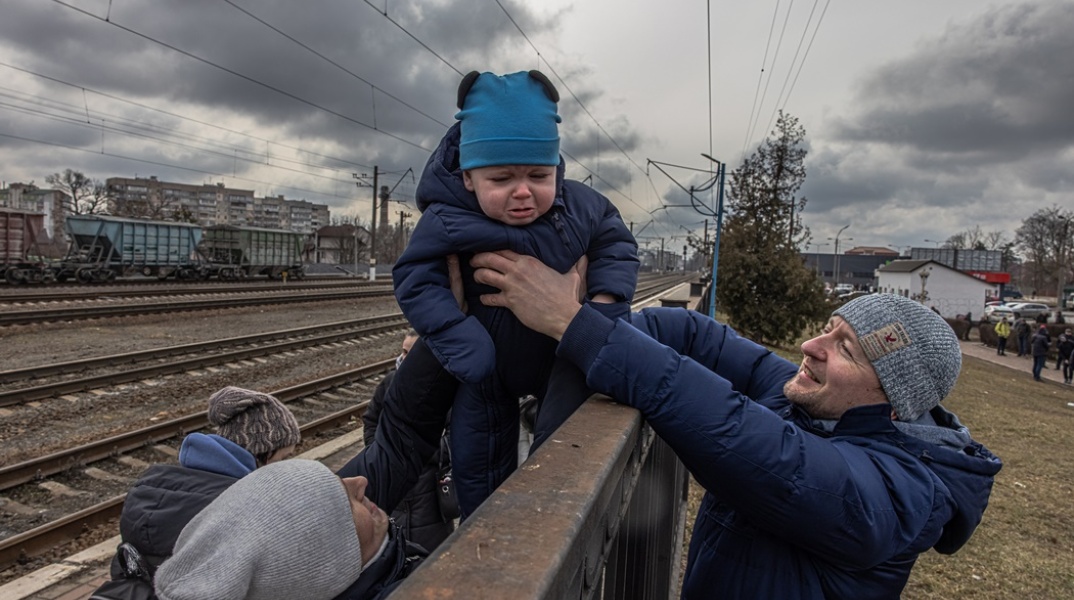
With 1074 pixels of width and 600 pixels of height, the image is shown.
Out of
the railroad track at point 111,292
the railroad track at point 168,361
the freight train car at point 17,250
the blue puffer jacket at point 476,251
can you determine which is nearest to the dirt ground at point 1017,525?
the blue puffer jacket at point 476,251

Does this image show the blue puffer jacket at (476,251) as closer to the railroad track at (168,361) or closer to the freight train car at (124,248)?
the railroad track at (168,361)

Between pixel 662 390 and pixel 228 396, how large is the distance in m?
2.00

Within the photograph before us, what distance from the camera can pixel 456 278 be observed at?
5.55ft

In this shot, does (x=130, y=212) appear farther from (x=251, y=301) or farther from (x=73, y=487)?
(x=73, y=487)

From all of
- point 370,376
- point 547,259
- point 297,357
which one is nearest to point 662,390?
point 547,259

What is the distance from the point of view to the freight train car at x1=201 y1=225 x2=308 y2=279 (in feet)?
102

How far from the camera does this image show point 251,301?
1906 centimetres

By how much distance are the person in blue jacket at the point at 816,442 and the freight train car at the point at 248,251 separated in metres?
32.2

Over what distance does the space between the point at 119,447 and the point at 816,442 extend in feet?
24.0

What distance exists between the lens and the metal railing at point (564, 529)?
0.71m

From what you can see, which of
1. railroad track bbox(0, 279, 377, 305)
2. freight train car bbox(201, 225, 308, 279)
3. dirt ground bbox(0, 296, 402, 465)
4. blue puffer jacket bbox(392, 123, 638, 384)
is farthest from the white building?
blue puffer jacket bbox(392, 123, 638, 384)

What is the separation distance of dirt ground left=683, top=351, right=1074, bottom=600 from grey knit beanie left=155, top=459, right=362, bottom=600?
4.57 m

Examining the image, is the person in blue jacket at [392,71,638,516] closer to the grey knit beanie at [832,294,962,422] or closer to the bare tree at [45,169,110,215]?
the grey knit beanie at [832,294,962,422]

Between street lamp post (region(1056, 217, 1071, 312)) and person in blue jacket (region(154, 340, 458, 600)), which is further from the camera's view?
street lamp post (region(1056, 217, 1071, 312))
